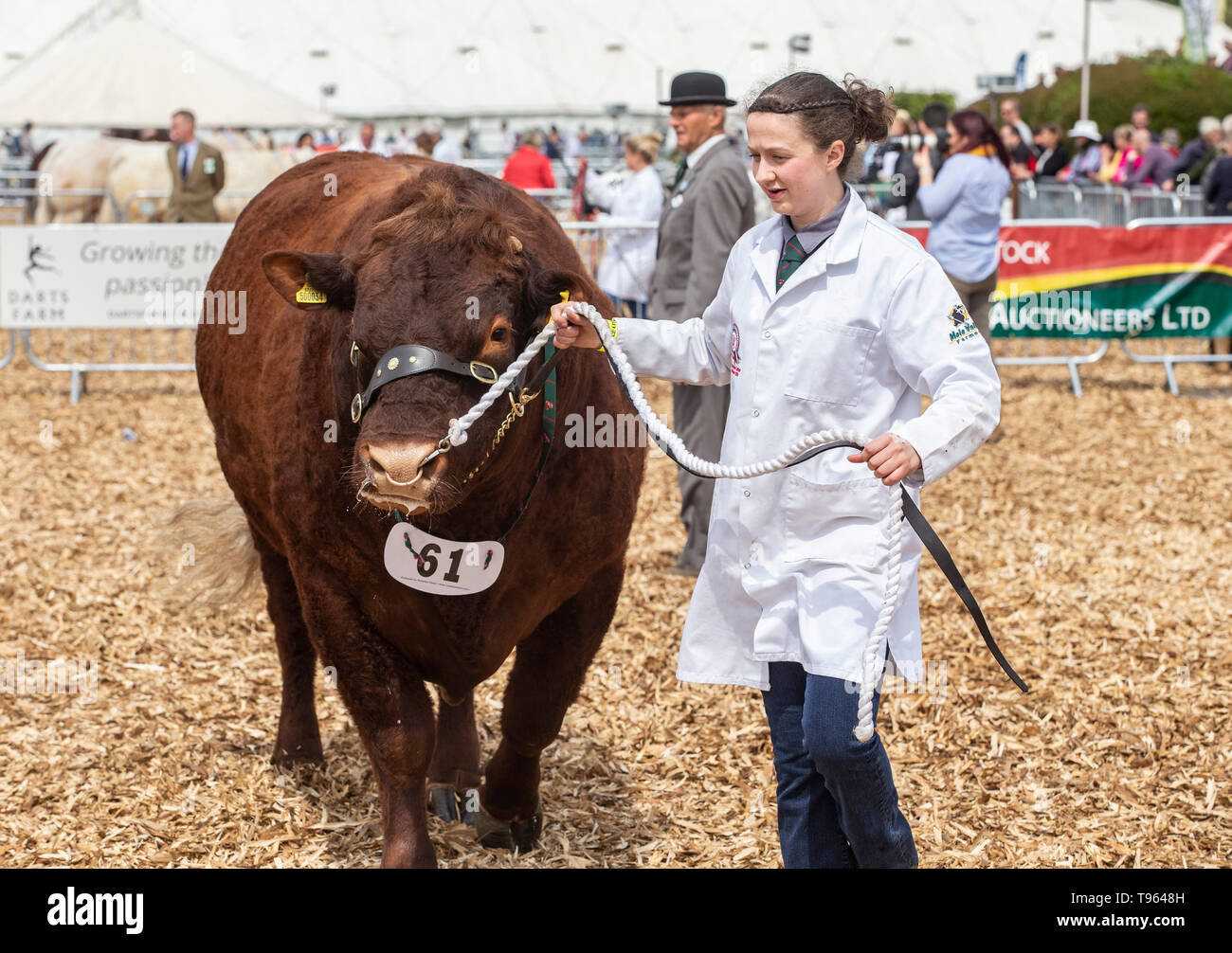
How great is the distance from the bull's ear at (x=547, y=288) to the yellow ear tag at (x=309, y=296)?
0.46 m

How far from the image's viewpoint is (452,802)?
14.2ft

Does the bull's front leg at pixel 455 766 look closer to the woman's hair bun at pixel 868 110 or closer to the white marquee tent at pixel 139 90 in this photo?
the woman's hair bun at pixel 868 110

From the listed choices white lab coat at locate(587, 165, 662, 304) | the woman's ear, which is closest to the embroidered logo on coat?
the woman's ear

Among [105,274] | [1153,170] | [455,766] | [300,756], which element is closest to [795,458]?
[455,766]

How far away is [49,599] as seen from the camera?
20.7 feet

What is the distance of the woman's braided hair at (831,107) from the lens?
2.90 m

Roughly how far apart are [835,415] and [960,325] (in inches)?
12.4

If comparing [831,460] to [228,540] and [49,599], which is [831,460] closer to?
[228,540]

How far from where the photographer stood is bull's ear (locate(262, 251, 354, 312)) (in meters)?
3.13

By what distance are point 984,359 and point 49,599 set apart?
4.85 meters

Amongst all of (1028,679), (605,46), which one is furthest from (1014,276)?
(605,46)

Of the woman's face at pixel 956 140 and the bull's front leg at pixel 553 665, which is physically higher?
the woman's face at pixel 956 140

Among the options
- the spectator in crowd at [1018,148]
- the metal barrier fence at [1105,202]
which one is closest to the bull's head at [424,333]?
the metal barrier fence at [1105,202]

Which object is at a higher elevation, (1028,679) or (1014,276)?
(1014,276)
